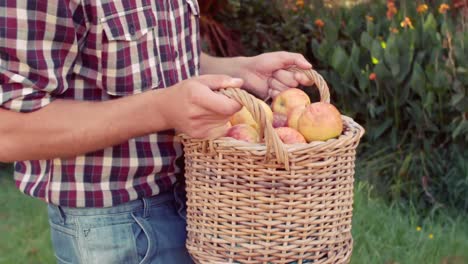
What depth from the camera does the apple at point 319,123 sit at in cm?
152

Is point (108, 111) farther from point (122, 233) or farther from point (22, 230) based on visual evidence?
point (22, 230)

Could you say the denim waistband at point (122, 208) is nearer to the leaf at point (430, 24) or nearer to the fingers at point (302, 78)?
the fingers at point (302, 78)

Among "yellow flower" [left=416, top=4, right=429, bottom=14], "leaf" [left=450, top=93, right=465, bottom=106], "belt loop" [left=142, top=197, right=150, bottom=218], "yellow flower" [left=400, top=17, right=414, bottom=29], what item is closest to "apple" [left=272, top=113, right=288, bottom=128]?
"belt loop" [left=142, top=197, right=150, bottom=218]

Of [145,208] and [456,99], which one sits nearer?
[145,208]

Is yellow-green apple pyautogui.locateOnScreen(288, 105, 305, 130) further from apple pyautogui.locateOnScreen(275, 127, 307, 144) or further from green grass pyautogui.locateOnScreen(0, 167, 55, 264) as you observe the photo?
green grass pyautogui.locateOnScreen(0, 167, 55, 264)

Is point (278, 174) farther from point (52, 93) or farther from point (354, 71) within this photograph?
point (354, 71)

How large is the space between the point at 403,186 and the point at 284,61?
258cm

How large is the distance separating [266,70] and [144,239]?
491 mm

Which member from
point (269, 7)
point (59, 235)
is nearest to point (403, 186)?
point (269, 7)

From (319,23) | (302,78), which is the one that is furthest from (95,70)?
(319,23)

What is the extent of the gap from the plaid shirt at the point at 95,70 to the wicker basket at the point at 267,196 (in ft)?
0.41

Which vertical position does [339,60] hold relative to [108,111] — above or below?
below

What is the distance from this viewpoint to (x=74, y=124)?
1433 millimetres

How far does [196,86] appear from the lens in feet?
4.45
